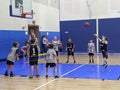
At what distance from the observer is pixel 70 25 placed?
2375 cm

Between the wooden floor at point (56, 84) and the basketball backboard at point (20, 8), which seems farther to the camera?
the basketball backboard at point (20, 8)

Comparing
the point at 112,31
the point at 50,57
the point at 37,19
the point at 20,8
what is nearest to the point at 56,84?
the point at 50,57

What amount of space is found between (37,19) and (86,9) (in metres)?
5.38

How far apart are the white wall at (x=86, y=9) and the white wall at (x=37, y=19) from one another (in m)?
0.98

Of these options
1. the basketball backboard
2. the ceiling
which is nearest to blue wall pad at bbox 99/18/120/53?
the ceiling

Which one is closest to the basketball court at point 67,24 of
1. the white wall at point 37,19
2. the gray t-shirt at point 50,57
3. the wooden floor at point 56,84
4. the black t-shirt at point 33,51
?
the white wall at point 37,19

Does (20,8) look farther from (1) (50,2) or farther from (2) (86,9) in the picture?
(2) (86,9)

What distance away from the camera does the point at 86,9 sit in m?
23.3

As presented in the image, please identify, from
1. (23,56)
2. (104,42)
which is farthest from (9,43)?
(104,42)

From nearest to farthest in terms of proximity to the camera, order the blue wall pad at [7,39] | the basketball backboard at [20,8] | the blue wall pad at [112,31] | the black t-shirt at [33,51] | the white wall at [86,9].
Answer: the black t-shirt at [33,51] < the basketball backboard at [20,8] < the blue wall pad at [7,39] < the blue wall pad at [112,31] < the white wall at [86,9]

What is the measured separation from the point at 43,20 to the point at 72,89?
14.7 m

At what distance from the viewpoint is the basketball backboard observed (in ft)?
42.3

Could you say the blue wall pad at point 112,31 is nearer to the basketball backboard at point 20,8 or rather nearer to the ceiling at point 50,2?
the ceiling at point 50,2

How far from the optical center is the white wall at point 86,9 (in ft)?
73.3
